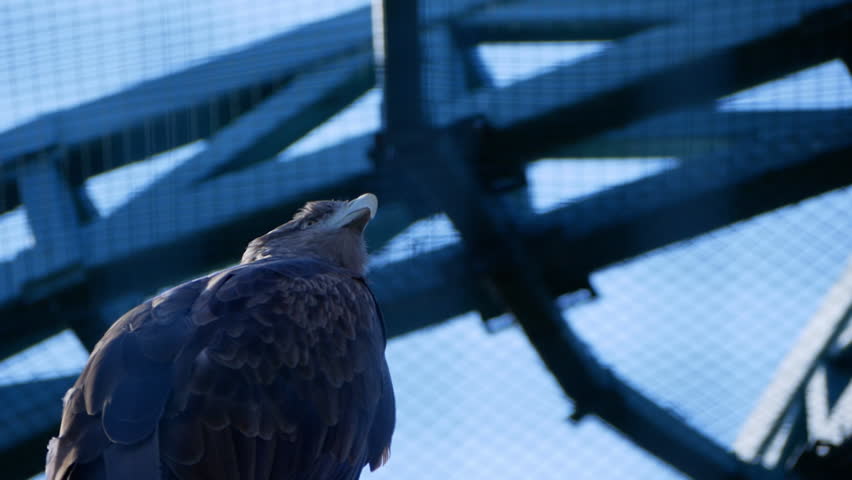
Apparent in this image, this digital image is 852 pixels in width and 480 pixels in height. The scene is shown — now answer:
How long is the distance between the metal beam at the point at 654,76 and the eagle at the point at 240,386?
91cm

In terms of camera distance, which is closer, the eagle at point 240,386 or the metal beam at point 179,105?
the eagle at point 240,386

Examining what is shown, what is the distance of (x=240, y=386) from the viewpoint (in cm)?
346

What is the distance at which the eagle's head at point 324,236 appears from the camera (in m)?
4.68

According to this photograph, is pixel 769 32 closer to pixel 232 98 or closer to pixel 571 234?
pixel 571 234

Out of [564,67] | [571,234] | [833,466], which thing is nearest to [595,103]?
[564,67]

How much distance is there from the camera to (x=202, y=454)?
3.24m

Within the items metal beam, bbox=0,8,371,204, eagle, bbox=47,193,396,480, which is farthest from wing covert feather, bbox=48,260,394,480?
metal beam, bbox=0,8,371,204

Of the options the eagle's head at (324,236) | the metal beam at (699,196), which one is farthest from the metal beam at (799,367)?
the eagle's head at (324,236)

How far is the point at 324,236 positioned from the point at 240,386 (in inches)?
53.1

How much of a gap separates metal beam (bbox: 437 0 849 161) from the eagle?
0.91 metres

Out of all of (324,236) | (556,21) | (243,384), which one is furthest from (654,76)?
(243,384)

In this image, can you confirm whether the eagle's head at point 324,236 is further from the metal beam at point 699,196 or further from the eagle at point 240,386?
the metal beam at point 699,196

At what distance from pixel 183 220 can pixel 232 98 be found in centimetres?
59

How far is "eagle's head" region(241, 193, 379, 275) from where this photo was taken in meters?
4.68
